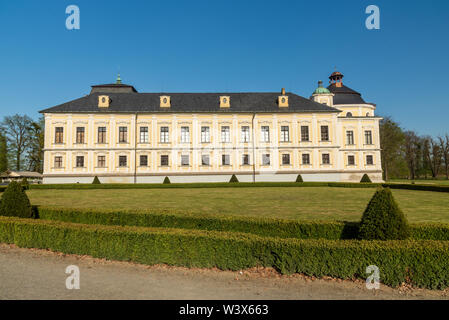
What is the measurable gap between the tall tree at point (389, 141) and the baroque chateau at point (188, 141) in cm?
1980

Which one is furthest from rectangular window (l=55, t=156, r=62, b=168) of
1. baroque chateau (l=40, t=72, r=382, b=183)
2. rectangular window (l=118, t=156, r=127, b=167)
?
rectangular window (l=118, t=156, r=127, b=167)

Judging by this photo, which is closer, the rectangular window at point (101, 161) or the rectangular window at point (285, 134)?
the rectangular window at point (101, 161)

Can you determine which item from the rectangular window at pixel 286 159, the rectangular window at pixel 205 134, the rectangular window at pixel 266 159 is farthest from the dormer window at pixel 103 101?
the rectangular window at pixel 286 159

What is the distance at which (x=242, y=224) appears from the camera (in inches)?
283

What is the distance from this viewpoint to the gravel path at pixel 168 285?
4406mm

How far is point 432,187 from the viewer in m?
20.8

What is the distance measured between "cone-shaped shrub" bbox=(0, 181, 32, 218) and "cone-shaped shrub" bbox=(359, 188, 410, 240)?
9.95m

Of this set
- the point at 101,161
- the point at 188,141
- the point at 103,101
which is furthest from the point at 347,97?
the point at 101,161

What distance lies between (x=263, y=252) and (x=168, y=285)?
1899 millimetres

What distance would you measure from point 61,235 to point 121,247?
1877 mm

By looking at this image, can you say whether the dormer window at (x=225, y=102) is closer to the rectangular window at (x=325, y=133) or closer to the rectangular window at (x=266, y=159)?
the rectangular window at (x=266, y=159)

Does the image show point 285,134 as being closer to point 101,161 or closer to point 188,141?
point 188,141

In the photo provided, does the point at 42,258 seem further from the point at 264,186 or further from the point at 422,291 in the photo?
the point at 264,186
